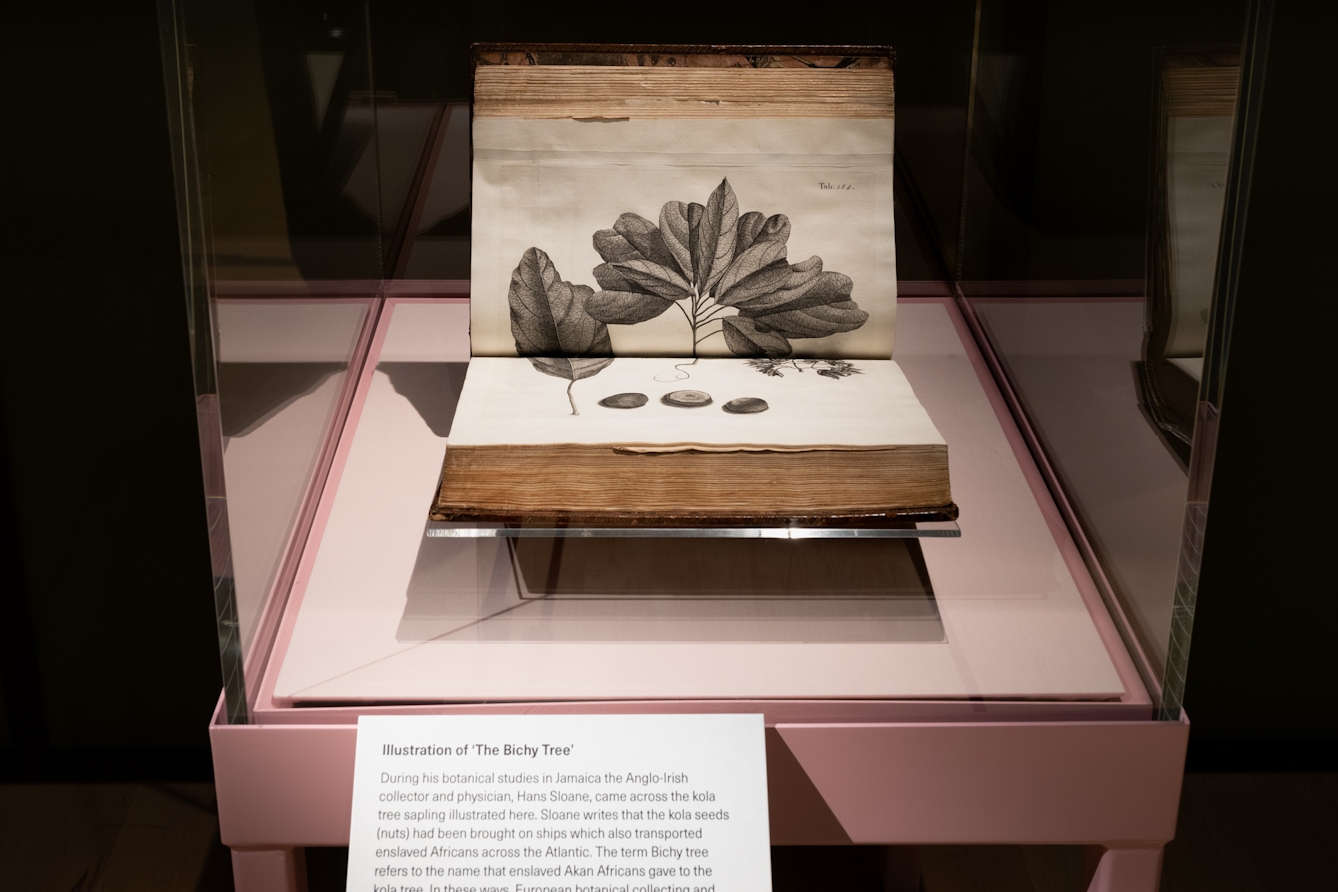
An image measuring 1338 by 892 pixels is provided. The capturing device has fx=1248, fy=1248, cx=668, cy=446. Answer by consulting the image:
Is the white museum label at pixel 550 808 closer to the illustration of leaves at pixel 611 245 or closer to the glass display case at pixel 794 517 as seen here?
the glass display case at pixel 794 517

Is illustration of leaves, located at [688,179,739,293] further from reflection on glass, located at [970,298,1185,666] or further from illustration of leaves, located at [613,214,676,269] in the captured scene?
reflection on glass, located at [970,298,1185,666]

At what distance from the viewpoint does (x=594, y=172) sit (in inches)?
38.3

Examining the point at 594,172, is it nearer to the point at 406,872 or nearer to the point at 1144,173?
the point at 1144,173

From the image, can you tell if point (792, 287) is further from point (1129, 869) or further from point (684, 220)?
point (1129, 869)

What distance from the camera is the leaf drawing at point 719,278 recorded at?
3.20 feet

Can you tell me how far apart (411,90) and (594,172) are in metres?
0.19

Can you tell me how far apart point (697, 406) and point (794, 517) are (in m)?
0.13

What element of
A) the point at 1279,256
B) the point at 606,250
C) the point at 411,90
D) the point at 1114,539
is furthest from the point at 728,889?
the point at 1279,256

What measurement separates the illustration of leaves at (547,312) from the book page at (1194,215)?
1.39 ft

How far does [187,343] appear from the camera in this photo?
4.16 feet

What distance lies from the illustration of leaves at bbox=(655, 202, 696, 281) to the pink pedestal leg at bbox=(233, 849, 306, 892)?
1.68 feet

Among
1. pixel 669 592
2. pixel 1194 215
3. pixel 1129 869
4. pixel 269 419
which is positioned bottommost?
pixel 1129 869

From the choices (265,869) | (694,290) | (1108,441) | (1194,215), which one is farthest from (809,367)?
(265,869)

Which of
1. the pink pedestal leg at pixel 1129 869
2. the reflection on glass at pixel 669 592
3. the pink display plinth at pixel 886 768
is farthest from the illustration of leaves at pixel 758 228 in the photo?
the pink pedestal leg at pixel 1129 869
